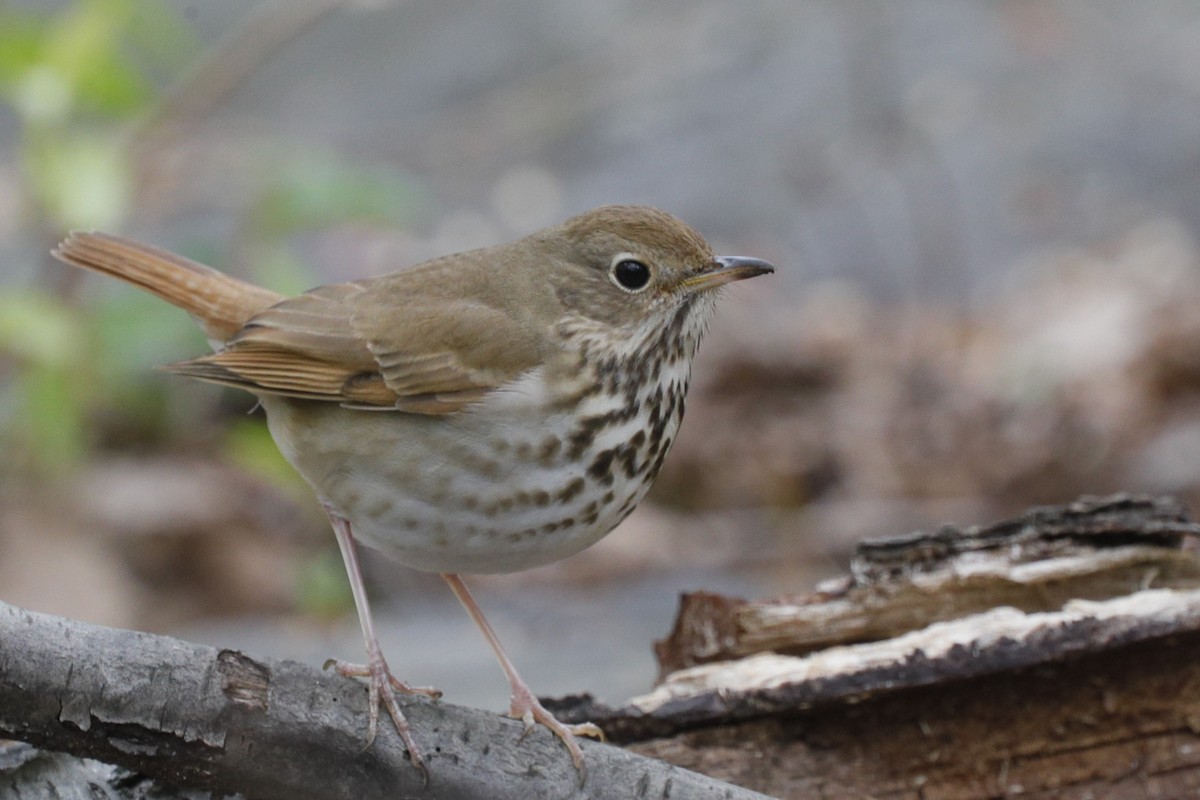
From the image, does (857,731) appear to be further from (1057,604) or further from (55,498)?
(55,498)

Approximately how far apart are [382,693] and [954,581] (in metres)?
1.30

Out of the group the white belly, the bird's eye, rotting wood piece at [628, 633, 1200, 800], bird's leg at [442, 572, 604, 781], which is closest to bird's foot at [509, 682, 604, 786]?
bird's leg at [442, 572, 604, 781]

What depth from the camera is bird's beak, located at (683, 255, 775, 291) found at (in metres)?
3.06

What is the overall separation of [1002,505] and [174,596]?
10.8ft

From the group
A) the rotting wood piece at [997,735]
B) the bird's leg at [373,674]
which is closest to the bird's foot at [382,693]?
the bird's leg at [373,674]

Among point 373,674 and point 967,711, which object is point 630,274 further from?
point 967,711

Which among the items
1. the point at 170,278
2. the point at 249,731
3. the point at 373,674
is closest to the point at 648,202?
the point at 170,278

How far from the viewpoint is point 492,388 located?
301 centimetres

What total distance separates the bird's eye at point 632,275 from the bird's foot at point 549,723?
0.85m

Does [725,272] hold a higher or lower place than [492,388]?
higher

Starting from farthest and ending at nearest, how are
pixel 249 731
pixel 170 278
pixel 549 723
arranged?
pixel 170 278, pixel 549 723, pixel 249 731

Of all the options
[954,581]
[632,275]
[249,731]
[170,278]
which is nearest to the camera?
[249,731]

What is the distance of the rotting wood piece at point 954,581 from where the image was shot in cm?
328

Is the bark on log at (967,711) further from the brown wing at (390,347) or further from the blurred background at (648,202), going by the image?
the blurred background at (648,202)
